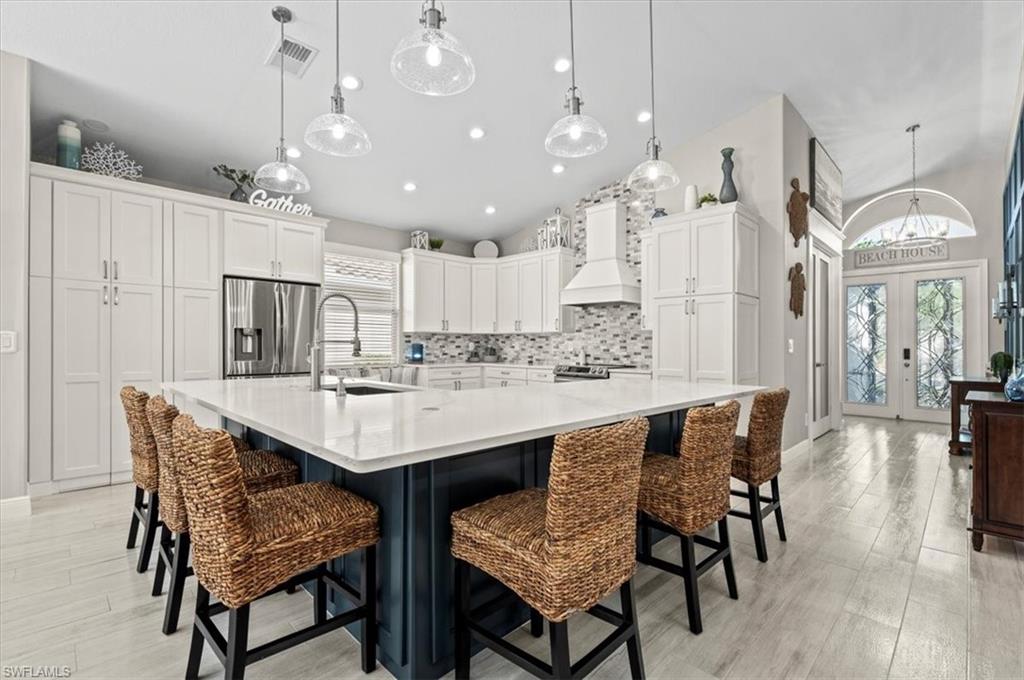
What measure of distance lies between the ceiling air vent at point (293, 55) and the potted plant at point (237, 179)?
1527 millimetres

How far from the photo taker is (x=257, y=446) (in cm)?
261

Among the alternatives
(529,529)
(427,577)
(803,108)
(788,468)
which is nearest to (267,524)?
(427,577)

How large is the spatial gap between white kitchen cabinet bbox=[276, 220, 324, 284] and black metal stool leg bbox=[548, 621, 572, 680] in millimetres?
4336

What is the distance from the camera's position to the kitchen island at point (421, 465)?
1313mm

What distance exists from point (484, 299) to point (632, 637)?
5589mm

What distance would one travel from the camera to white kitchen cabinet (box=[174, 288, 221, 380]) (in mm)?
4086

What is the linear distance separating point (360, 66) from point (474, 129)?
124 centimetres

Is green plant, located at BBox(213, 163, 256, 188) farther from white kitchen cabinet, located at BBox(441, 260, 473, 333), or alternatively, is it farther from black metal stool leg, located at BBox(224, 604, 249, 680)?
black metal stool leg, located at BBox(224, 604, 249, 680)

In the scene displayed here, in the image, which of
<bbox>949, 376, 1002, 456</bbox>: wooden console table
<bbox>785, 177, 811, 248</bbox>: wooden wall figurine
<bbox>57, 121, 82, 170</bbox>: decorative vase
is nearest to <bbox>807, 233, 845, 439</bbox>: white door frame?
<bbox>785, 177, 811, 248</bbox>: wooden wall figurine

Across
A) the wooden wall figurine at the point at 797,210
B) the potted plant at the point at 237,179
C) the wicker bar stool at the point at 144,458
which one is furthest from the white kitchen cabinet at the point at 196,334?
the wooden wall figurine at the point at 797,210

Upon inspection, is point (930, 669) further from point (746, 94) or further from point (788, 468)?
point (746, 94)

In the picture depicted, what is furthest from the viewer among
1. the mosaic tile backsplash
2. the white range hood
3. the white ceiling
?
the mosaic tile backsplash

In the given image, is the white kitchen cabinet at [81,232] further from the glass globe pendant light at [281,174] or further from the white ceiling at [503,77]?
the glass globe pendant light at [281,174]

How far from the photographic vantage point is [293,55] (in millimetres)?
3221
